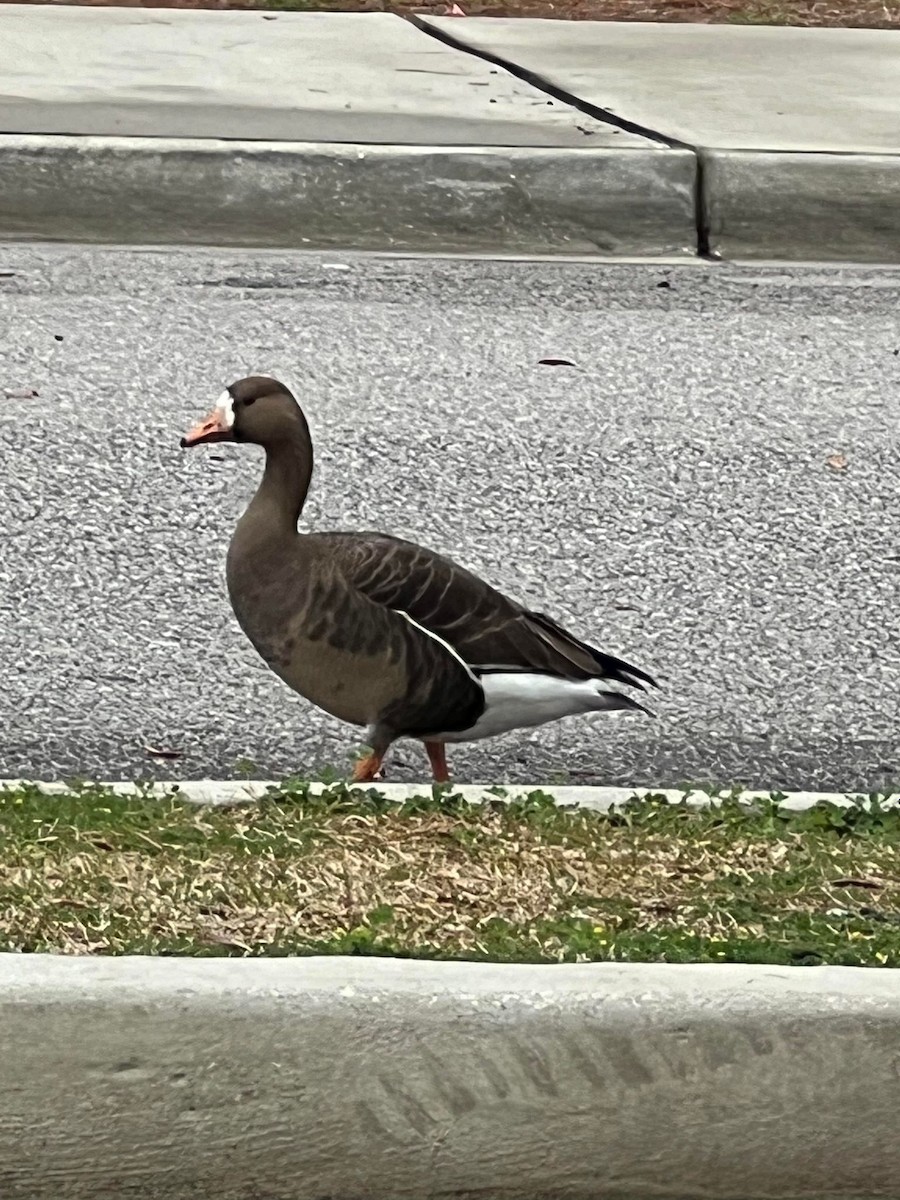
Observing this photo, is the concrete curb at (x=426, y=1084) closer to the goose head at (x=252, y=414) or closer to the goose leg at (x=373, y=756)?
the goose leg at (x=373, y=756)

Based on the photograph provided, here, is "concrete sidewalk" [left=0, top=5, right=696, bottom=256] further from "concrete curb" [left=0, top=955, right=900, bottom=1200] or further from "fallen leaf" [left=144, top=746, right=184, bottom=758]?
"concrete curb" [left=0, top=955, right=900, bottom=1200]

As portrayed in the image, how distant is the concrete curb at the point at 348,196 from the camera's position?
8.02 metres

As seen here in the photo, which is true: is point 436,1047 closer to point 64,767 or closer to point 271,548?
point 271,548

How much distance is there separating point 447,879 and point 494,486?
2.49 metres

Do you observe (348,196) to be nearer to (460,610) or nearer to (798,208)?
(798,208)

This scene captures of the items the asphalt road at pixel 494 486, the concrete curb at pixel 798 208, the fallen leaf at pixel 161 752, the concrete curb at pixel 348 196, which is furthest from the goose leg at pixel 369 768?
the concrete curb at pixel 798 208

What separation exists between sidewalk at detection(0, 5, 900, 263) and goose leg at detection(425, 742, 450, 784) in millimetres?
4033

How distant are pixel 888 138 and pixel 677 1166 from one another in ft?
21.4

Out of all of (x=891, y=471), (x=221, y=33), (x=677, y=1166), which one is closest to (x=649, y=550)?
(x=891, y=471)

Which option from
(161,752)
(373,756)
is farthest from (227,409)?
(161,752)

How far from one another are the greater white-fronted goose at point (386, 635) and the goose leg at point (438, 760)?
0.10 m

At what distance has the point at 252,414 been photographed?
13.8ft

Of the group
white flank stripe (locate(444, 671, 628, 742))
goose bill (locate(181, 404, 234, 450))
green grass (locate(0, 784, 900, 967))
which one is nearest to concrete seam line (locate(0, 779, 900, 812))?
green grass (locate(0, 784, 900, 967))

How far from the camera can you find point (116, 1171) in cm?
290
